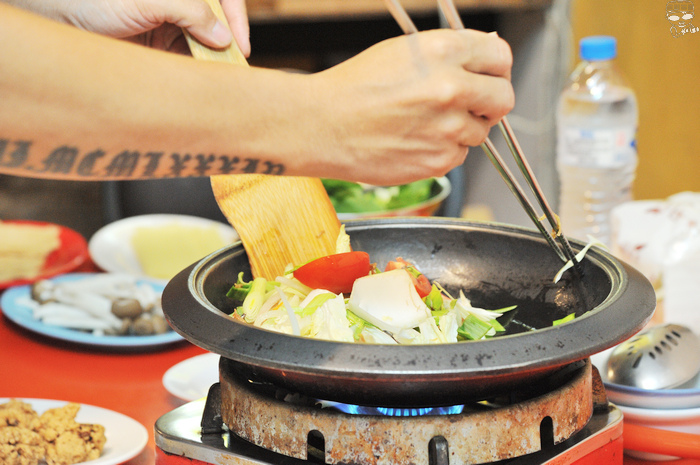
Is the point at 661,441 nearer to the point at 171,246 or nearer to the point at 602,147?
the point at 602,147

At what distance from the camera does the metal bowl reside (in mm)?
639

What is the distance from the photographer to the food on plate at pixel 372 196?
2.25 m

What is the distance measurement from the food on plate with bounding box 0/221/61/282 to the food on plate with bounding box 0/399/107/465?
0.81m

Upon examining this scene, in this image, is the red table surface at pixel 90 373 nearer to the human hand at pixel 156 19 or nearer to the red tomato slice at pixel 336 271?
→ the red tomato slice at pixel 336 271

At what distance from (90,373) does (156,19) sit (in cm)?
72

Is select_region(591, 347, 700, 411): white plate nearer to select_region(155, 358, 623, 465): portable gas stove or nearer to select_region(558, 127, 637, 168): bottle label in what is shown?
select_region(155, 358, 623, 465): portable gas stove

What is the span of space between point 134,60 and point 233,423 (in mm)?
440

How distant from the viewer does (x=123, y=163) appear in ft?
2.25

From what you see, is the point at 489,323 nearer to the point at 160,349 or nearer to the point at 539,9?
the point at 160,349

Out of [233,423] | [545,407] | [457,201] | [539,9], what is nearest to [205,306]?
[233,423]

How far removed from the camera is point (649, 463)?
40.3 inches

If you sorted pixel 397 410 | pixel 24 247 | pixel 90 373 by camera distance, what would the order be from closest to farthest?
pixel 397 410 → pixel 90 373 → pixel 24 247

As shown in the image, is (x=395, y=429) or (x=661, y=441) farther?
(x=661, y=441)

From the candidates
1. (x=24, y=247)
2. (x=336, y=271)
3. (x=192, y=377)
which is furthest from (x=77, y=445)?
(x=24, y=247)
